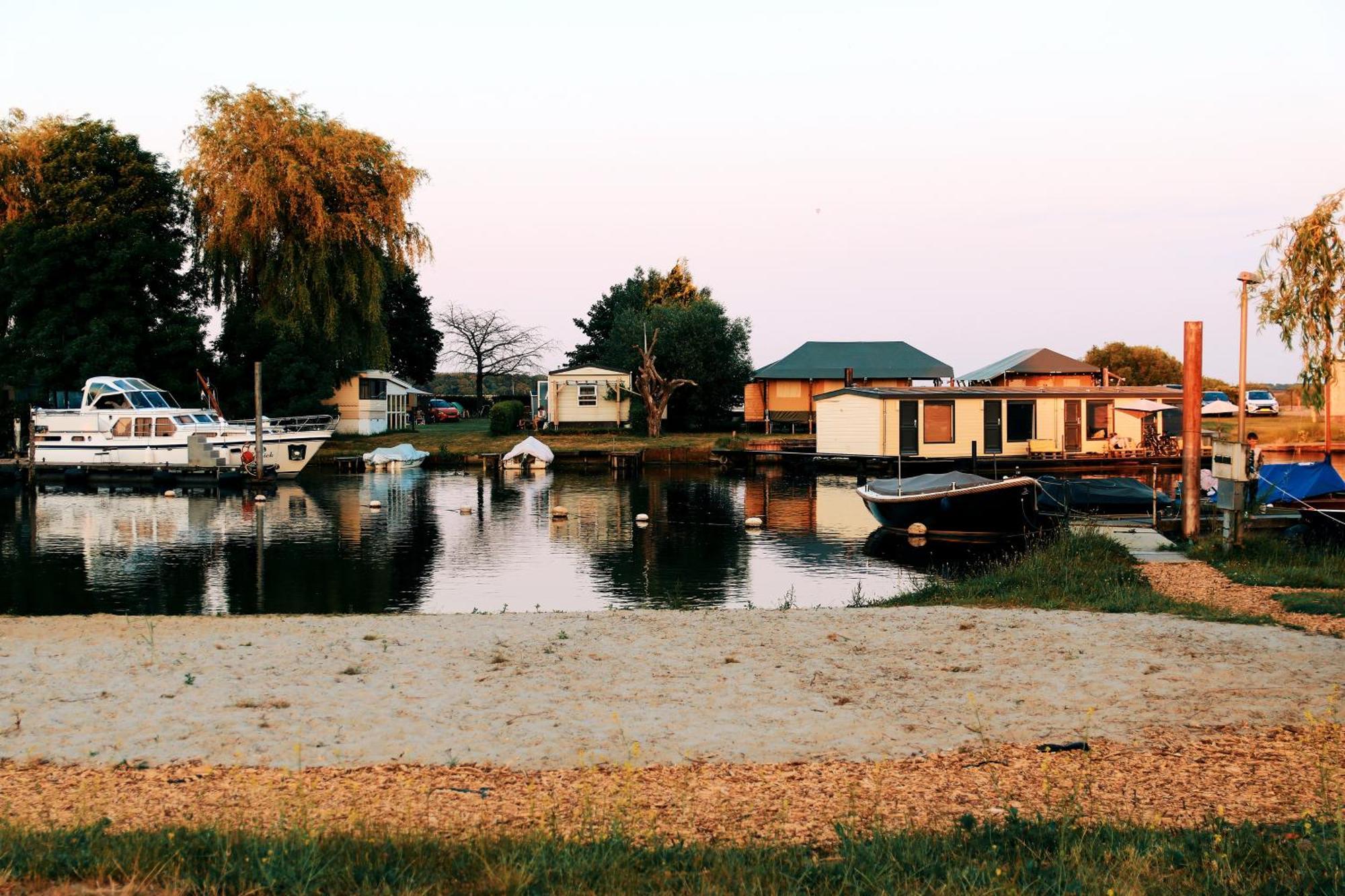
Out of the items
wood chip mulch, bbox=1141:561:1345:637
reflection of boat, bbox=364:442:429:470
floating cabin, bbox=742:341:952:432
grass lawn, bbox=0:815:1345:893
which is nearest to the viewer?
grass lawn, bbox=0:815:1345:893

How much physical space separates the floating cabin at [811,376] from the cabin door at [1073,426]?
48.3ft

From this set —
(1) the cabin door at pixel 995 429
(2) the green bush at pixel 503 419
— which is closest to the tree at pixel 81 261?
(2) the green bush at pixel 503 419

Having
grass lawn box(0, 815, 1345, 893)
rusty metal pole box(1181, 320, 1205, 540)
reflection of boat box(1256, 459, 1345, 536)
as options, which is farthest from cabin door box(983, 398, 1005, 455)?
grass lawn box(0, 815, 1345, 893)

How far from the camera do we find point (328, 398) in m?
56.5

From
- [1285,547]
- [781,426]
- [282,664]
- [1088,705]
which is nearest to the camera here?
[1088,705]

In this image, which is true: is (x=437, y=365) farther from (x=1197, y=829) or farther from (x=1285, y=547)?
(x=1197, y=829)

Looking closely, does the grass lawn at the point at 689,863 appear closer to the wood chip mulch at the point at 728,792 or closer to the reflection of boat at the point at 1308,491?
the wood chip mulch at the point at 728,792

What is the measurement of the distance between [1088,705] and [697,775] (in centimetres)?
364

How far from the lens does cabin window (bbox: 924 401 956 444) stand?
48.2 metres

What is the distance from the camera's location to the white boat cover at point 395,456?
51.8m

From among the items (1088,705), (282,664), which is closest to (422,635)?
(282,664)

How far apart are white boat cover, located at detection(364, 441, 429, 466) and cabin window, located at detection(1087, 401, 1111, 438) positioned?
29.8 meters

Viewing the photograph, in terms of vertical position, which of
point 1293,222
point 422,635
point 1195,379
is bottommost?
point 422,635

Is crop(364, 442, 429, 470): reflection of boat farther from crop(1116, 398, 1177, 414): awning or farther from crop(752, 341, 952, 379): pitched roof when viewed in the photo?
crop(1116, 398, 1177, 414): awning
